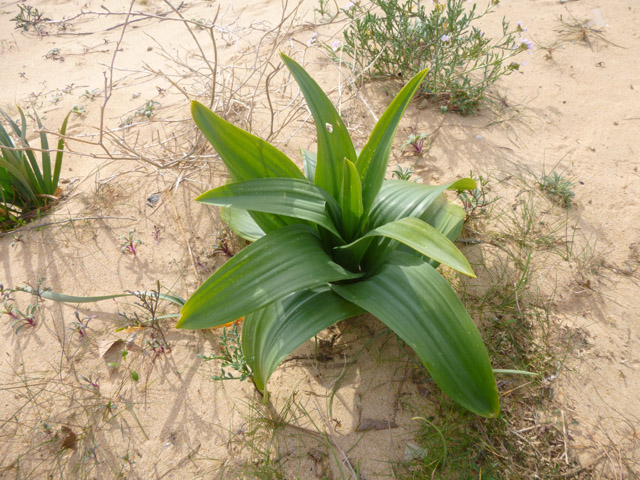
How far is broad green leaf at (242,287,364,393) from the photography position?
1354mm

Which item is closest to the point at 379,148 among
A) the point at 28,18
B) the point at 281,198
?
the point at 281,198

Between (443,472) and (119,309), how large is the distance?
1602 mm

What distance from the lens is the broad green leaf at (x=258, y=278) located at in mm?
1126

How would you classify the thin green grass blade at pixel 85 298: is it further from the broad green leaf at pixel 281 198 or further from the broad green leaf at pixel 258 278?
the broad green leaf at pixel 281 198

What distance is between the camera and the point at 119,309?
194cm

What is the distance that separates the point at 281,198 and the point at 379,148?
43cm

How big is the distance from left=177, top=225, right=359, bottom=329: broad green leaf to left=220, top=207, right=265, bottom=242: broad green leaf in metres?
0.45

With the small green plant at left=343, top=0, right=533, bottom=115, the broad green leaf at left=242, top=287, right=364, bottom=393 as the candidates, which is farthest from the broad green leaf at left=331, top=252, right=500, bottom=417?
the small green plant at left=343, top=0, right=533, bottom=115

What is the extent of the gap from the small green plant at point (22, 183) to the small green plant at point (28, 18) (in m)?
3.50

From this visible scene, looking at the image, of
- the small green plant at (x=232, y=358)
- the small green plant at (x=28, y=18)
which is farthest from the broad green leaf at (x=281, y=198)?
the small green plant at (x=28, y=18)

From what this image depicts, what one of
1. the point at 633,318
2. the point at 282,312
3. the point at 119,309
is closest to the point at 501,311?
the point at 633,318

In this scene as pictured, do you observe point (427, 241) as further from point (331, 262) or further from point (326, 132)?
point (326, 132)

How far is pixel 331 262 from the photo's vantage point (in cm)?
134

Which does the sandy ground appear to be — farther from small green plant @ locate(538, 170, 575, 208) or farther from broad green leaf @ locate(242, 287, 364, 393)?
broad green leaf @ locate(242, 287, 364, 393)
